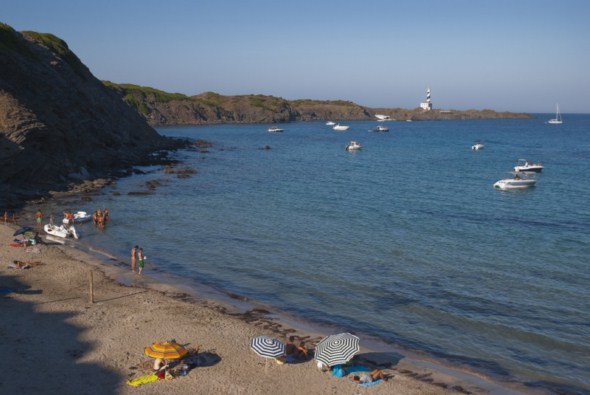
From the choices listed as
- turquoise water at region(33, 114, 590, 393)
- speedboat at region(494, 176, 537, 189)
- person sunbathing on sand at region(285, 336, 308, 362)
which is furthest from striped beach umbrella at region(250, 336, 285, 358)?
speedboat at region(494, 176, 537, 189)

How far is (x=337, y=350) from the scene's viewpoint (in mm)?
17953

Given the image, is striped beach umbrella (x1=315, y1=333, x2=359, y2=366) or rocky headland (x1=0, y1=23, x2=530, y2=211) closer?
striped beach umbrella (x1=315, y1=333, x2=359, y2=366)

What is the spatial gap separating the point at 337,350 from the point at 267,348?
237cm

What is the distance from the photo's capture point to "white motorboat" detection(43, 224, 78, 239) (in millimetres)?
36625

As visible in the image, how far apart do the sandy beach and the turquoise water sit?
258 cm

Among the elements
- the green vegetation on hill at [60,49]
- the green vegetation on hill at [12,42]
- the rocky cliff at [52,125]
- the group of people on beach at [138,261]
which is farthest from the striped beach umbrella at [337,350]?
the green vegetation on hill at [60,49]

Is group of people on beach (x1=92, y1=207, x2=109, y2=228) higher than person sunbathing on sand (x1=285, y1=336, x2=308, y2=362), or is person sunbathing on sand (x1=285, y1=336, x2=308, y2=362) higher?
group of people on beach (x1=92, y1=207, x2=109, y2=228)

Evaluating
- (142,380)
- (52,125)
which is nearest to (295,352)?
(142,380)

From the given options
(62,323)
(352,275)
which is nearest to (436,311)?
(352,275)

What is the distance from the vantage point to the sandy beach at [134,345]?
1717 centimetres

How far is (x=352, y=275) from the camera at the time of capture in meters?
29.3

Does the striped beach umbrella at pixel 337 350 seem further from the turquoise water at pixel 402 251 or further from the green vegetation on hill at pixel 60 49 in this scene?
the green vegetation on hill at pixel 60 49

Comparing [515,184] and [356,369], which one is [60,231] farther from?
[515,184]

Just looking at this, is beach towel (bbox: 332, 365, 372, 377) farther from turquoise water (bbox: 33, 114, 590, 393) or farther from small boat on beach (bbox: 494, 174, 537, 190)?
small boat on beach (bbox: 494, 174, 537, 190)
